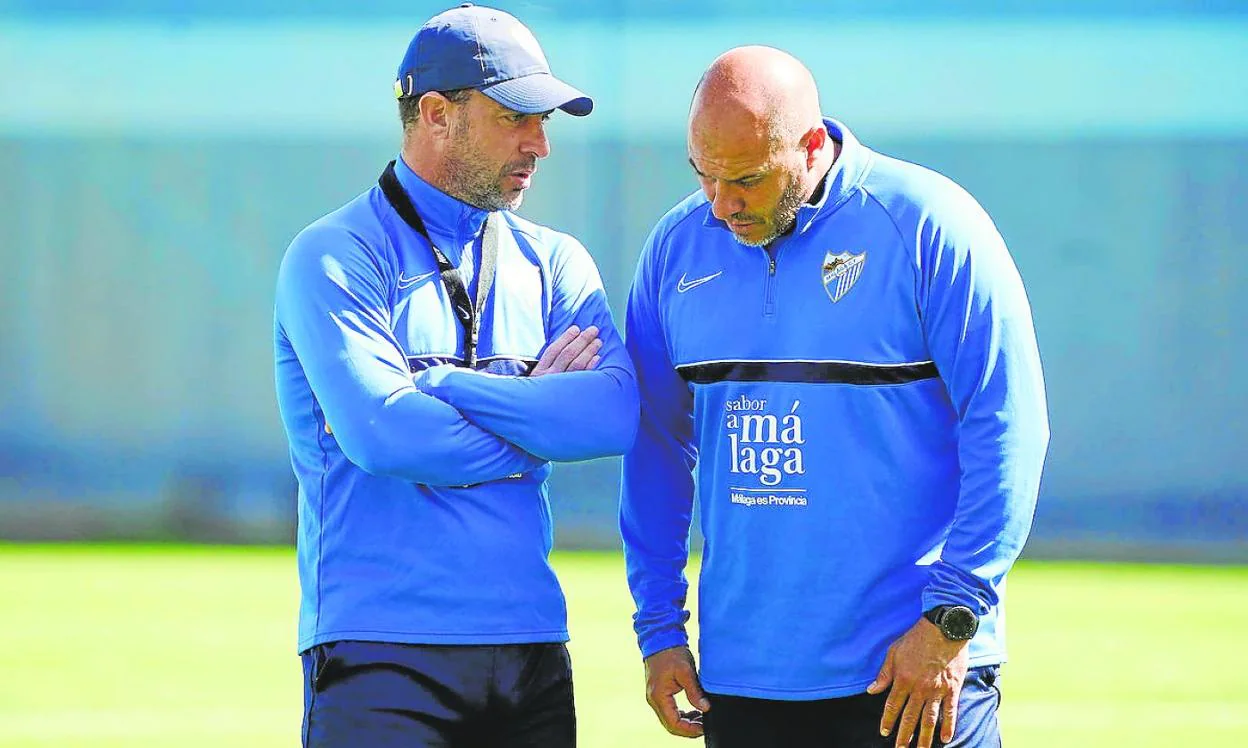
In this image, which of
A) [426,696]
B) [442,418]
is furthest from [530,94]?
[426,696]

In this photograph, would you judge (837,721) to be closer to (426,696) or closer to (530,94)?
(426,696)

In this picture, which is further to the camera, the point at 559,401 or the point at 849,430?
the point at 559,401

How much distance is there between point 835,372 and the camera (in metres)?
2.85

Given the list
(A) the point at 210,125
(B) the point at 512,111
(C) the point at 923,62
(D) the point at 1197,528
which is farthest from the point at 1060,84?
(B) the point at 512,111

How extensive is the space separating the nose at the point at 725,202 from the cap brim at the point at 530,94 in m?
0.30

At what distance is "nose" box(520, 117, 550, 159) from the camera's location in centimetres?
306

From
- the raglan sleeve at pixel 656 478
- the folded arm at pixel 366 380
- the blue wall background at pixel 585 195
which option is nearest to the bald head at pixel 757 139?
the raglan sleeve at pixel 656 478

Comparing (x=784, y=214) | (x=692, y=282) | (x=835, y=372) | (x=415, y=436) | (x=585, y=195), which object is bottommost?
(x=415, y=436)

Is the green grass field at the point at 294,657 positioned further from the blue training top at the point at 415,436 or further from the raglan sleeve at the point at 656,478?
the blue training top at the point at 415,436

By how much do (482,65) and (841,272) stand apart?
0.78m

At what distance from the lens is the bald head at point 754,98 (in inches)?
110

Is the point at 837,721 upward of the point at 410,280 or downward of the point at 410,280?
downward

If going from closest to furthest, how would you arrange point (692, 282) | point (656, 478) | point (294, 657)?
point (692, 282) < point (656, 478) < point (294, 657)

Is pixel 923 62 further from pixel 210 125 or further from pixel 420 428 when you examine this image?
pixel 420 428
